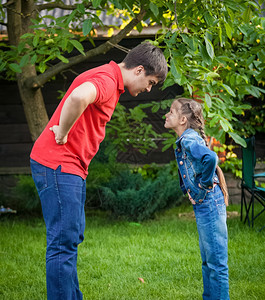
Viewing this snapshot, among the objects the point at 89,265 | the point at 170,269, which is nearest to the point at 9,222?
the point at 89,265

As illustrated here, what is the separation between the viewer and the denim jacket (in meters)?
2.54

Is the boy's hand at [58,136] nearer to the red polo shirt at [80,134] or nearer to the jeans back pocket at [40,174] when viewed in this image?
the red polo shirt at [80,134]

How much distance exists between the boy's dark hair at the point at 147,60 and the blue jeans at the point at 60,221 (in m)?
0.64

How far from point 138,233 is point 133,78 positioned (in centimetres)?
311

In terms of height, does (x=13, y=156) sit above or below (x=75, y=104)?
below

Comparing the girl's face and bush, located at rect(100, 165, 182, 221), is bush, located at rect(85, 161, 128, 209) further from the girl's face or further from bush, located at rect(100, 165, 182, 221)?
the girl's face

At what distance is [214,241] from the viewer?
2.61m

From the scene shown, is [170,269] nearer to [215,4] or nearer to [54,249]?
[54,249]

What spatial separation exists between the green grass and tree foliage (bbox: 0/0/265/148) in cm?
112

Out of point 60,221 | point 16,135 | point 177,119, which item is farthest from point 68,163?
point 16,135

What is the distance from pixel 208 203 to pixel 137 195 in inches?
116

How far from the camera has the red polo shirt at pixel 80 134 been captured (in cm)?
220

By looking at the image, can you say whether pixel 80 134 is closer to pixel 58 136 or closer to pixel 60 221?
pixel 58 136

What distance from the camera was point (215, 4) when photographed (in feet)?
9.90
